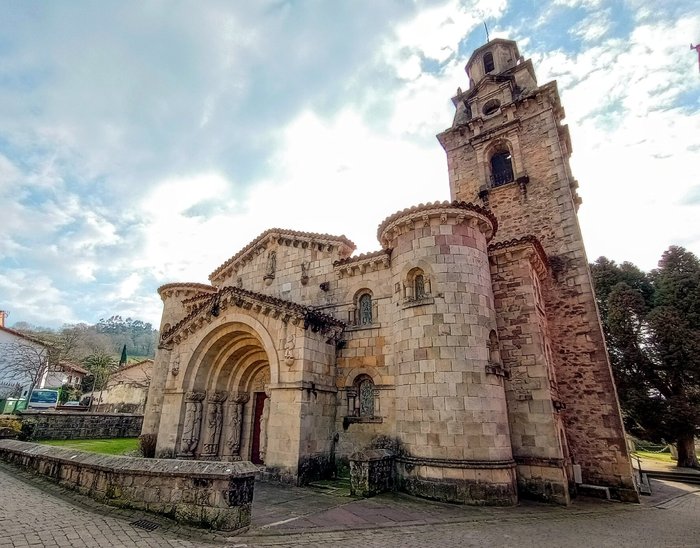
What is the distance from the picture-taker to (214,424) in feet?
48.1

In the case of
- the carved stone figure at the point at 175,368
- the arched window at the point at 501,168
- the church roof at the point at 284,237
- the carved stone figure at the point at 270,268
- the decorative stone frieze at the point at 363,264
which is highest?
the arched window at the point at 501,168

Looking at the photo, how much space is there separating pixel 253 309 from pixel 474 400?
8018 millimetres

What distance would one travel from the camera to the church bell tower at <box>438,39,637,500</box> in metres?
12.2

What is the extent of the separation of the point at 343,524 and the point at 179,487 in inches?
126

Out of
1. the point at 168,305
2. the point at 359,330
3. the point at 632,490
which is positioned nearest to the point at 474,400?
the point at 359,330

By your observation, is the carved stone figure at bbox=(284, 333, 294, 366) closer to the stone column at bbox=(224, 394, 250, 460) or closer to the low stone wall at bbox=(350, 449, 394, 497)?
the low stone wall at bbox=(350, 449, 394, 497)

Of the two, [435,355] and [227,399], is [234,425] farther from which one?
[435,355]

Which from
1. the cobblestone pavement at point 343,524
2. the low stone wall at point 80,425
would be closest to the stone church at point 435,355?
the cobblestone pavement at point 343,524

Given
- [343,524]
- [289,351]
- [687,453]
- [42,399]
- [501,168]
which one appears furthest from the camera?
[42,399]

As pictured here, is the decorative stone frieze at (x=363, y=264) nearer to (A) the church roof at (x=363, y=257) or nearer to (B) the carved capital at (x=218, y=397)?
(A) the church roof at (x=363, y=257)

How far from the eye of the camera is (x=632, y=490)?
1180 cm

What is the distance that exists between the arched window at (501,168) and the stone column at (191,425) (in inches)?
645

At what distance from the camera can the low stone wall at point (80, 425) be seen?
19.6m

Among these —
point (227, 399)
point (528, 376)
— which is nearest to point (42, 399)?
point (227, 399)
